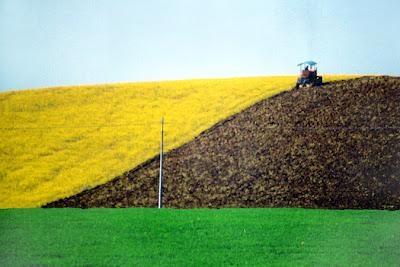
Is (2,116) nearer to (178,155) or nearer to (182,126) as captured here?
(182,126)

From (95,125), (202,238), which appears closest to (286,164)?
(95,125)

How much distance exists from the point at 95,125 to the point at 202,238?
23.3 meters

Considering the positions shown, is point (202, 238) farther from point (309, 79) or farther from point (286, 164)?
point (309, 79)

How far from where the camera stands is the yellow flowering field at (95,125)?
88.7 feet

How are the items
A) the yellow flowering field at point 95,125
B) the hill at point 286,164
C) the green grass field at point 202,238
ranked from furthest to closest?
the yellow flowering field at point 95,125, the hill at point 286,164, the green grass field at point 202,238

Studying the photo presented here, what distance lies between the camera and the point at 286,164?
25.7 metres

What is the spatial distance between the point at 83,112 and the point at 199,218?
23462 mm

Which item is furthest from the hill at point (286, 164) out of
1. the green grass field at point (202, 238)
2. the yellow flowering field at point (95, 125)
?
the green grass field at point (202, 238)

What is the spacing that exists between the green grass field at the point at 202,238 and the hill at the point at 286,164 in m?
5.29

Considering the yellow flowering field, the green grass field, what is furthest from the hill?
the green grass field

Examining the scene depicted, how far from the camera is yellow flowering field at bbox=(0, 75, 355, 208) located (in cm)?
2705

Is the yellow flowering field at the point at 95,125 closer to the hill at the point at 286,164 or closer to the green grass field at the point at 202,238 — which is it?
the hill at the point at 286,164

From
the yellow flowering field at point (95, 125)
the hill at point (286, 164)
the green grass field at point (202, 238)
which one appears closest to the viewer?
the green grass field at point (202, 238)

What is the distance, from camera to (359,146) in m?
26.7
